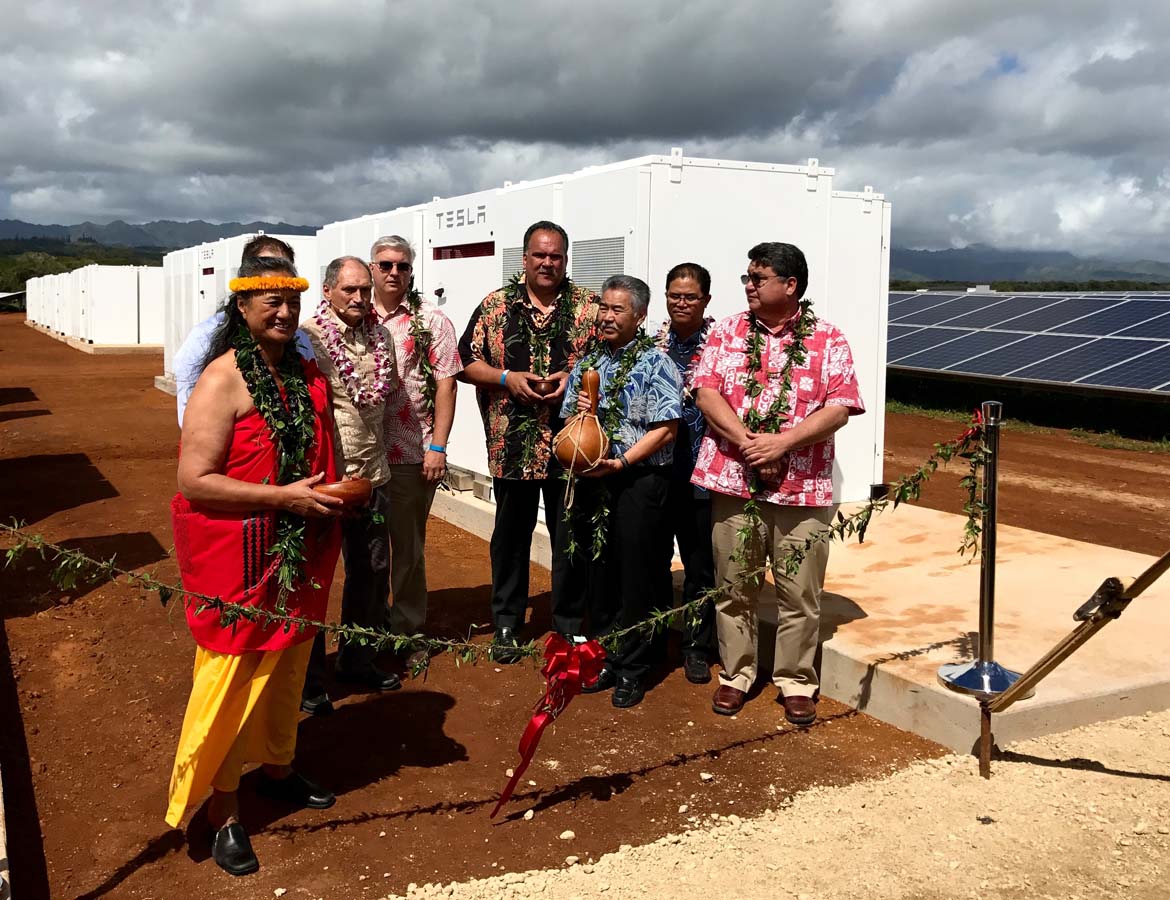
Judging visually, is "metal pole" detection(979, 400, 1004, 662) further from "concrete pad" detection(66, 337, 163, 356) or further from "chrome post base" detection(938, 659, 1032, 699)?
"concrete pad" detection(66, 337, 163, 356)

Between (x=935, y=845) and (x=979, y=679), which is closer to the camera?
(x=935, y=845)

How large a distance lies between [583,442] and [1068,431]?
11.3 metres

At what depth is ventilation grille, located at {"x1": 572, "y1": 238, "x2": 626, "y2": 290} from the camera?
6108 millimetres

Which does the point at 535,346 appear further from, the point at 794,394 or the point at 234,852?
the point at 234,852

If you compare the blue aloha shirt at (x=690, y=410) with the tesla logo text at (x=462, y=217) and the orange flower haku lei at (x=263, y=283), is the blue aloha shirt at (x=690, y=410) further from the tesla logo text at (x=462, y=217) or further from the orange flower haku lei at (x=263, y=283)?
the tesla logo text at (x=462, y=217)

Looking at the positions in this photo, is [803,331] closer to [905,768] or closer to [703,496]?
[703,496]

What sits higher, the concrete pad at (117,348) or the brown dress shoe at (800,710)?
the concrete pad at (117,348)

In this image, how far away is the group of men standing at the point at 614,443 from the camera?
164 inches

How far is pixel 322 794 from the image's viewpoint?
3627mm

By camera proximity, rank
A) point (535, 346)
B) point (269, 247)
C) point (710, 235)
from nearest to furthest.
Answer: point (269, 247)
point (535, 346)
point (710, 235)

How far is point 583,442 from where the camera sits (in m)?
4.22

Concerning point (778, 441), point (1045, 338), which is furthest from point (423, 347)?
point (1045, 338)

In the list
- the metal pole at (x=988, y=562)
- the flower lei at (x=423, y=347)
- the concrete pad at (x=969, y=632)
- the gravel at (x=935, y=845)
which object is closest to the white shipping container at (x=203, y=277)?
the flower lei at (x=423, y=347)

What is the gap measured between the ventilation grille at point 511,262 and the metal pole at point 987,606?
3.98 metres
